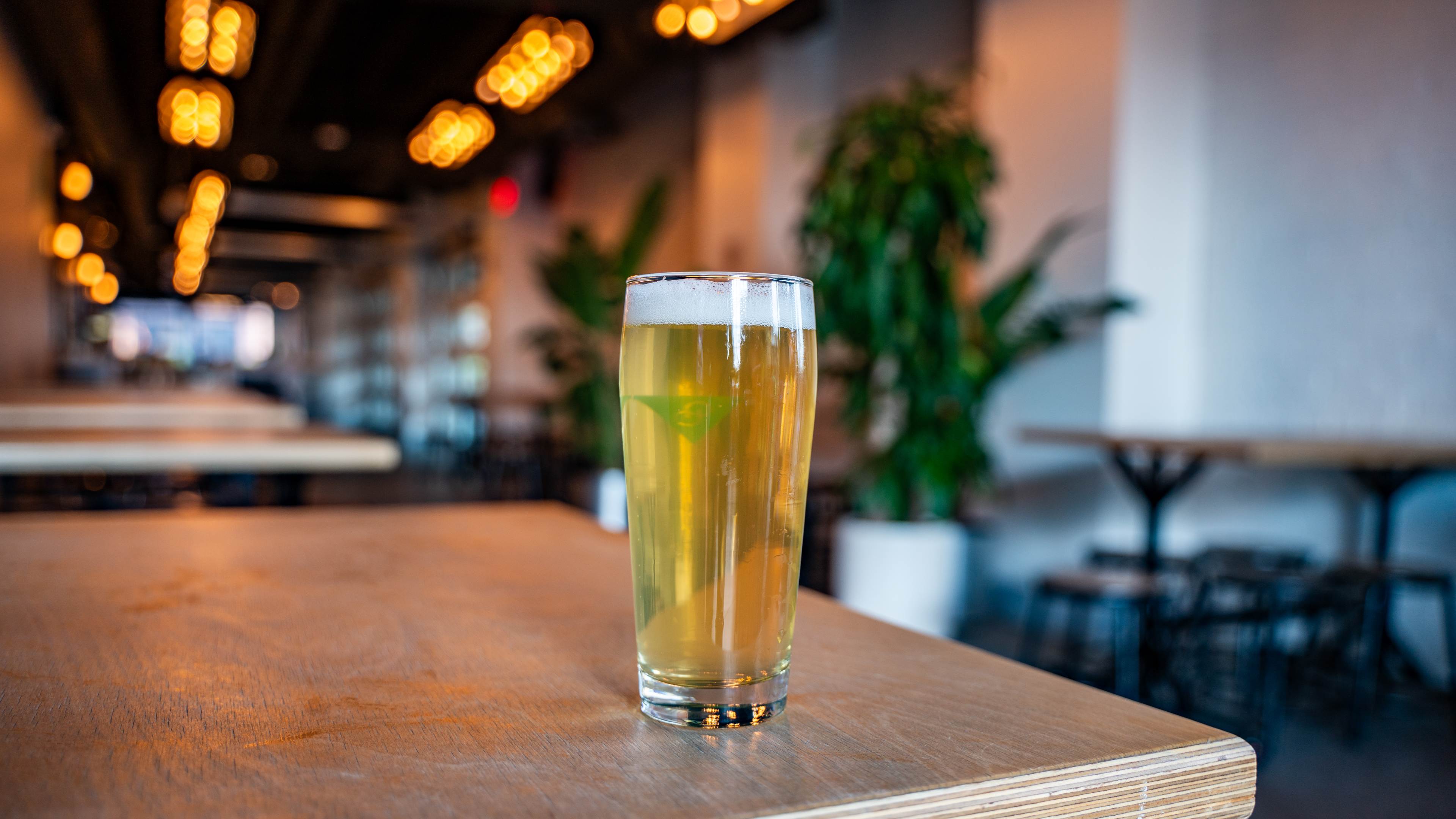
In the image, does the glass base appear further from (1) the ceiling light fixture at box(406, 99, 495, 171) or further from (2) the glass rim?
(1) the ceiling light fixture at box(406, 99, 495, 171)

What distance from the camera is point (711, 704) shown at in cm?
41

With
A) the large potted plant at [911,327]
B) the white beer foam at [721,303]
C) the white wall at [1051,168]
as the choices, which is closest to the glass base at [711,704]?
the white beer foam at [721,303]

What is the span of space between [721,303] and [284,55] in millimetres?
6628

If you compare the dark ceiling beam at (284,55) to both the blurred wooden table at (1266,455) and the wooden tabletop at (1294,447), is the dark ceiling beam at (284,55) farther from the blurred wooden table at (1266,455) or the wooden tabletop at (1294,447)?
the wooden tabletop at (1294,447)

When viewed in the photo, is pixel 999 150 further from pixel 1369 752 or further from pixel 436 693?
pixel 436 693

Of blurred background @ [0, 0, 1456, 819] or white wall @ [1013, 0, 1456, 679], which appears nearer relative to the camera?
blurred background @ [0, 0, 1456, 819]

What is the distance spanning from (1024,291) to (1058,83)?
1119 mm

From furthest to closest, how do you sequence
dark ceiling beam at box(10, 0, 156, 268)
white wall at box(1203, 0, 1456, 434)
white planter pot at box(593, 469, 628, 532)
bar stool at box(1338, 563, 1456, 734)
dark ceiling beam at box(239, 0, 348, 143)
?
white planter pot at box(593, 469, 628, 532) → dark ceiling beam at box(239, 0, 348, 143) → dark ceiling beam at box(10, 0, 156, 268) → white wall at box(1203, 0, 1456, 434) → bar stool at box(1338, 563, 1456, 734)

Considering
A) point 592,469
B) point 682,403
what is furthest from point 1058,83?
point 682,403

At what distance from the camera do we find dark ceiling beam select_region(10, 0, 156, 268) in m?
5.10

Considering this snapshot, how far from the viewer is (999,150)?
4.72m

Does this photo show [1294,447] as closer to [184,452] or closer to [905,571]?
[905,571]

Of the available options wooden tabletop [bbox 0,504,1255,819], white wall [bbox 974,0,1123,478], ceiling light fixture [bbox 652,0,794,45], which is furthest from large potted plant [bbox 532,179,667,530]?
wooden tabletop [bbox 0,504,1255,819]

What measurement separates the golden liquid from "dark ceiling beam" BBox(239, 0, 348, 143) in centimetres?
555
